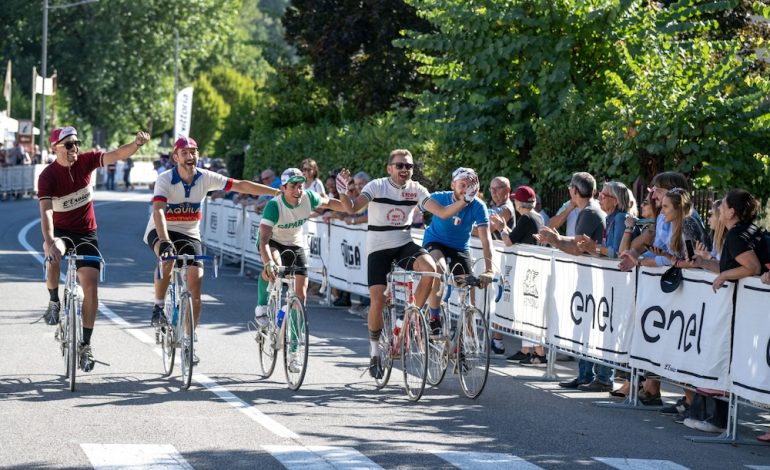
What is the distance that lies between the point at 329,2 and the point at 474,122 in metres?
15.6

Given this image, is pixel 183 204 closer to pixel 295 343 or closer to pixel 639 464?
pixel 295 343

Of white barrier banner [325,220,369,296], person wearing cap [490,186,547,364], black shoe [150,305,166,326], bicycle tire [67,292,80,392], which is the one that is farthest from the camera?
white barrier banner [325,220,369,296]

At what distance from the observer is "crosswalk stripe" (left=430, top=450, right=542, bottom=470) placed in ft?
29.8

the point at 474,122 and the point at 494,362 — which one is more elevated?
the point at 474,122

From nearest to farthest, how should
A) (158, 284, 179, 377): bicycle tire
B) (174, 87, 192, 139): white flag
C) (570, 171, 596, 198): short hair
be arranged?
(158, 284, 179, 377): bicycle tire
(570, 171, 596, 198): short hair
(174, 87, 192, 139): white flag

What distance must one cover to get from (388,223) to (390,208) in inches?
5.2

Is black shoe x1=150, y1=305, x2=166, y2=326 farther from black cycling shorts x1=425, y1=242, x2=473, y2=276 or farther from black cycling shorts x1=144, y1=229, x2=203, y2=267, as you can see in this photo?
black cycling shorts x1=425, y1=242, x2=473, y2=276

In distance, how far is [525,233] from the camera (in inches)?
603

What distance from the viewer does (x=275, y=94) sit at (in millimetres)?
43469

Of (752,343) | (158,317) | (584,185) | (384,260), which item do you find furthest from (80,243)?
(752,343)

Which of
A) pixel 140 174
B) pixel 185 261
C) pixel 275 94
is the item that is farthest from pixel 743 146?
pixel 140 174

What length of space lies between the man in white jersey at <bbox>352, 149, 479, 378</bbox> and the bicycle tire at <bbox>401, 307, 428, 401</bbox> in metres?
0.37

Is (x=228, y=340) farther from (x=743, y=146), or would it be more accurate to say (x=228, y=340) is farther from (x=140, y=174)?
(x=140, y=174)

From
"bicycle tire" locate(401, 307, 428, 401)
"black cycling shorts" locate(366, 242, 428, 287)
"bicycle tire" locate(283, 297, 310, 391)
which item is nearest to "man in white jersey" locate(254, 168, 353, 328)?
"bicycle tire" locate(283, 297, 310, 391)
